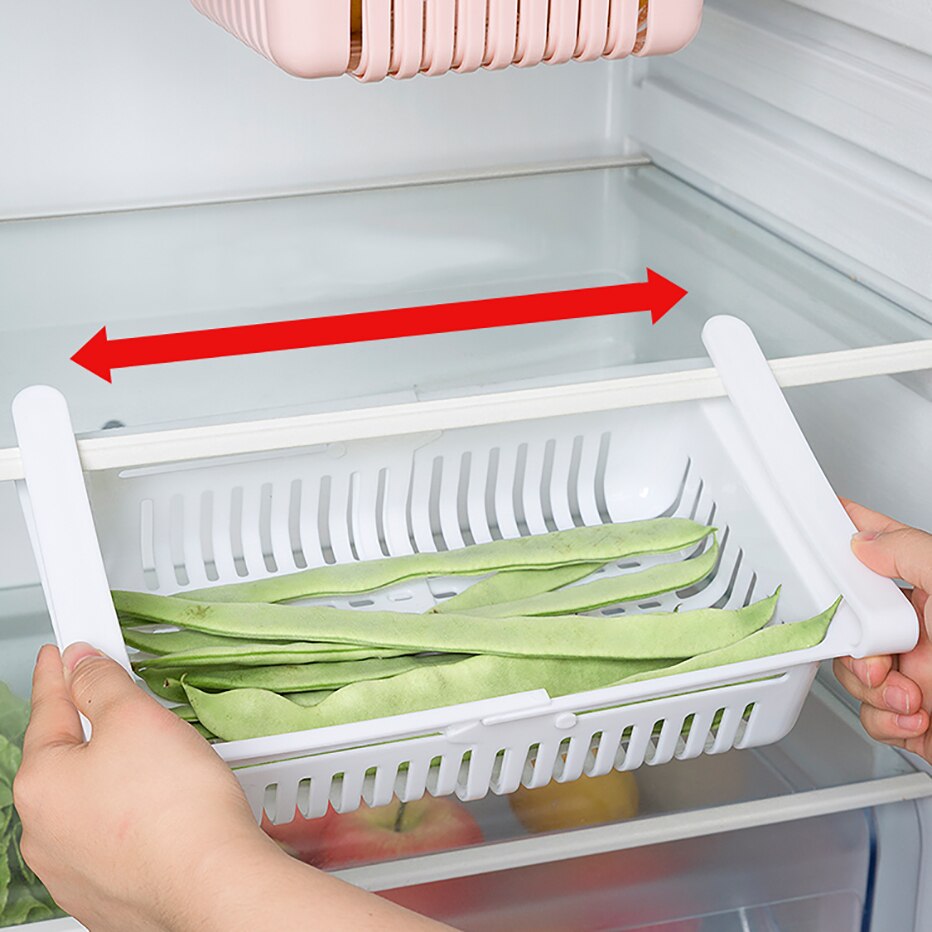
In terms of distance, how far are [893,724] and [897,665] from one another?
4 centimetres

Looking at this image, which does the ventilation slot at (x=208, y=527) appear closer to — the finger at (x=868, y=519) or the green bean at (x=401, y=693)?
the green bean at (x=401, y=693)

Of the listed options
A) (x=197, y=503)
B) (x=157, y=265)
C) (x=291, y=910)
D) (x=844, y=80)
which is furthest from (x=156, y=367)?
(x=844, y=80)

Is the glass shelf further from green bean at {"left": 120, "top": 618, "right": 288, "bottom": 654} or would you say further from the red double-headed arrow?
green bean at {"left": 120, "top": 618, "right": 288, "bottom": 654}

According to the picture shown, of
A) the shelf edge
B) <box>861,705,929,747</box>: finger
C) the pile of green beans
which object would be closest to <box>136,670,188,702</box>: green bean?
the pile of green beans

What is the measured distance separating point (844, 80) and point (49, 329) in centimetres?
61

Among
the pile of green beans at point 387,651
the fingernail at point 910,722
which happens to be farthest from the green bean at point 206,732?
the fingernail at point 910,722

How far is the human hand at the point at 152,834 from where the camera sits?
0.53 metres

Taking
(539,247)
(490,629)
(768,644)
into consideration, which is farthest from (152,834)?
(539,247)

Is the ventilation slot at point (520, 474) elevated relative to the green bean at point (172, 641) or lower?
lower

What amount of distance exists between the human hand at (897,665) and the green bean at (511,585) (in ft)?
0.58

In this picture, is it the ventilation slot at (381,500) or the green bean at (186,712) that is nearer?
the green bean at (186,712)

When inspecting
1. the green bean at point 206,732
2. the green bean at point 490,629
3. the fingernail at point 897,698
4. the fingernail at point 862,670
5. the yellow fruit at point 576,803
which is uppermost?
the green bean at point 490,629

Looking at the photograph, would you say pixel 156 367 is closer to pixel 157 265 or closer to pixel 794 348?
pixel 157 265

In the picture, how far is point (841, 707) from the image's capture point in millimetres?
978
